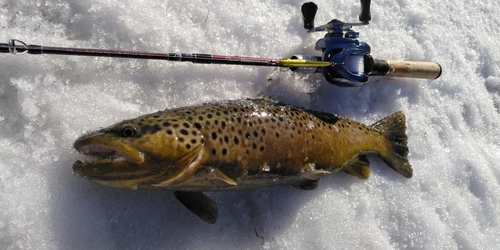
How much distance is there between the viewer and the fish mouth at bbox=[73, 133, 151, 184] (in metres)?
2.43

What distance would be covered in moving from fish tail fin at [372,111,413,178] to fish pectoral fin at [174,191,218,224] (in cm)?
171

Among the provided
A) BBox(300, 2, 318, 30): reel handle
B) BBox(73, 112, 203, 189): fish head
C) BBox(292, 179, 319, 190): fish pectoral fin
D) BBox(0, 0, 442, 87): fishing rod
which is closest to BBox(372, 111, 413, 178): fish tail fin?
BBox(0, 0, 442, 87): fishing rod

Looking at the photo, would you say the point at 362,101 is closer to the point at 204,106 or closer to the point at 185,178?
the point at 204,106

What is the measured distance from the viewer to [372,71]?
368cm

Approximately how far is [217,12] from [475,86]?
3.07m

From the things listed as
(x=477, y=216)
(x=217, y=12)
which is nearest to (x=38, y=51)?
(x=217, y=12)

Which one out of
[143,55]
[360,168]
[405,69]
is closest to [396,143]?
[360,168]

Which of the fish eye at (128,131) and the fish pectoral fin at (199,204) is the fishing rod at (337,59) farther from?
the fish pectoral fin at (199,204)

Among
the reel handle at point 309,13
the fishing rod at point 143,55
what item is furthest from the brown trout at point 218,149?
the reel handle at point 309,13

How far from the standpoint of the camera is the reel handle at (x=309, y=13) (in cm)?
363

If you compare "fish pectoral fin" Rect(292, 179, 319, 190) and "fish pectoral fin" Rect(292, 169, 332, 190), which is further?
"fish pectoral fin" Rect(292, 179, 319, 190)

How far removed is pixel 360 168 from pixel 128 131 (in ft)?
7.04

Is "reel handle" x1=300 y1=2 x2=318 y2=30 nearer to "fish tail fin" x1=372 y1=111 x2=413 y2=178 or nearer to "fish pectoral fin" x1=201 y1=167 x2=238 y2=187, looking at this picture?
"fish tail fin" x1=372 y1=111 x2=413 y2=178

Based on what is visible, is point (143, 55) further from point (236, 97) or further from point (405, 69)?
point (405, 69)
